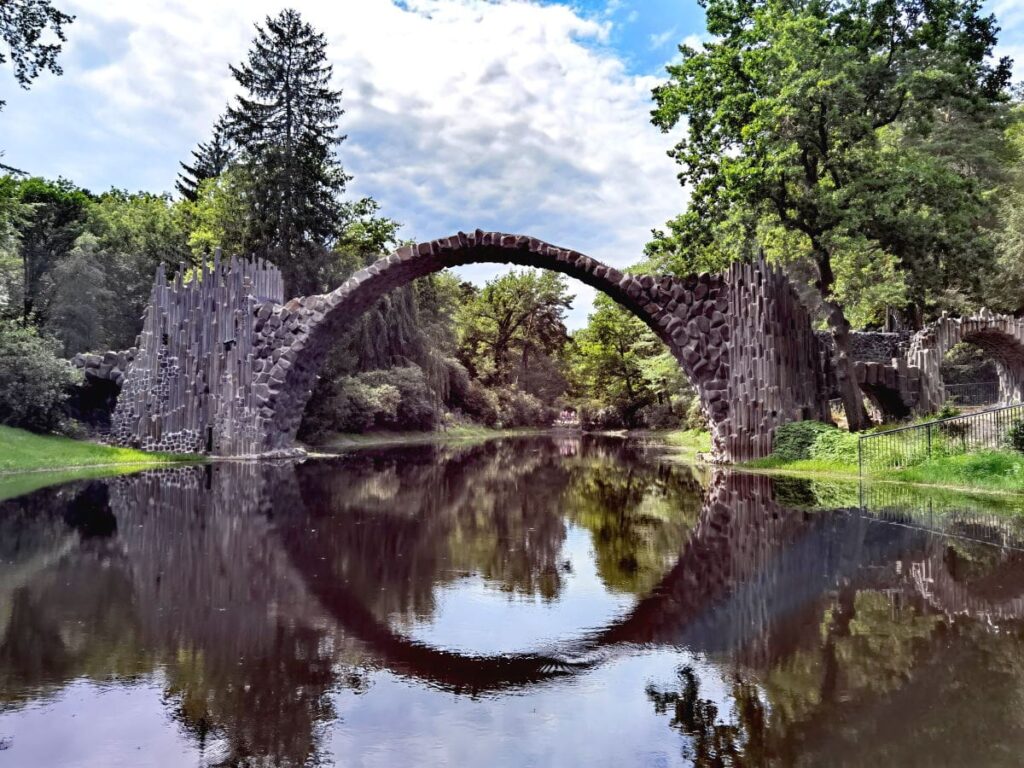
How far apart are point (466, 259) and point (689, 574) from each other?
16.3 meters

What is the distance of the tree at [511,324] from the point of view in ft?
179

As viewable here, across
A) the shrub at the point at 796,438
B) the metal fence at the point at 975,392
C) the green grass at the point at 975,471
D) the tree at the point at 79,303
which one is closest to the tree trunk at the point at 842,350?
the shrub at the point at 796,438

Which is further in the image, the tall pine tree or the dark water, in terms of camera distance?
the tall pine tree

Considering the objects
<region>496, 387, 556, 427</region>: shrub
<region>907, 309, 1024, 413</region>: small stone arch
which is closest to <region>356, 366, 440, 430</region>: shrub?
<region>496, 387, 556, 427</region>: shrub

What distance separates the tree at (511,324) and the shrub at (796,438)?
122ft

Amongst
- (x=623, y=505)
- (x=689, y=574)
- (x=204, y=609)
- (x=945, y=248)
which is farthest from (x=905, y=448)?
(x=204, y=609)

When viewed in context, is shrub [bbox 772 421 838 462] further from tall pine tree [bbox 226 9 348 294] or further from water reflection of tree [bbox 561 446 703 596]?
tall pine tree [bbox 226 9 348 294]

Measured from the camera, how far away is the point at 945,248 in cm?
1858

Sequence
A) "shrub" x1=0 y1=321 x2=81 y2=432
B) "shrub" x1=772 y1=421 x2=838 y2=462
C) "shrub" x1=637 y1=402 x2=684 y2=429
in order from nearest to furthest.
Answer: "shrub" x1=772 y1=421 x2=838 y2=462 < "shrub" x1=0 y1=321 x2=81 y2=432 < "shrub" x1=637 y1=402 x2=684 y2=429

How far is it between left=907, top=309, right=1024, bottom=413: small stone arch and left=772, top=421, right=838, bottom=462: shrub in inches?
256

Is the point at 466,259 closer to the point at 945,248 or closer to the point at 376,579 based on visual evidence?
the point at 945,248

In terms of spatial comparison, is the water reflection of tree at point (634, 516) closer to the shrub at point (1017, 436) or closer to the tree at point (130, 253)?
the shrub at point (1017, 436)

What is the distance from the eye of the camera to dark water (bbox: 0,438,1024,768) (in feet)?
11.3

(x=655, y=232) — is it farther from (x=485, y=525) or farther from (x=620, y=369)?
(x=620, y=369)
